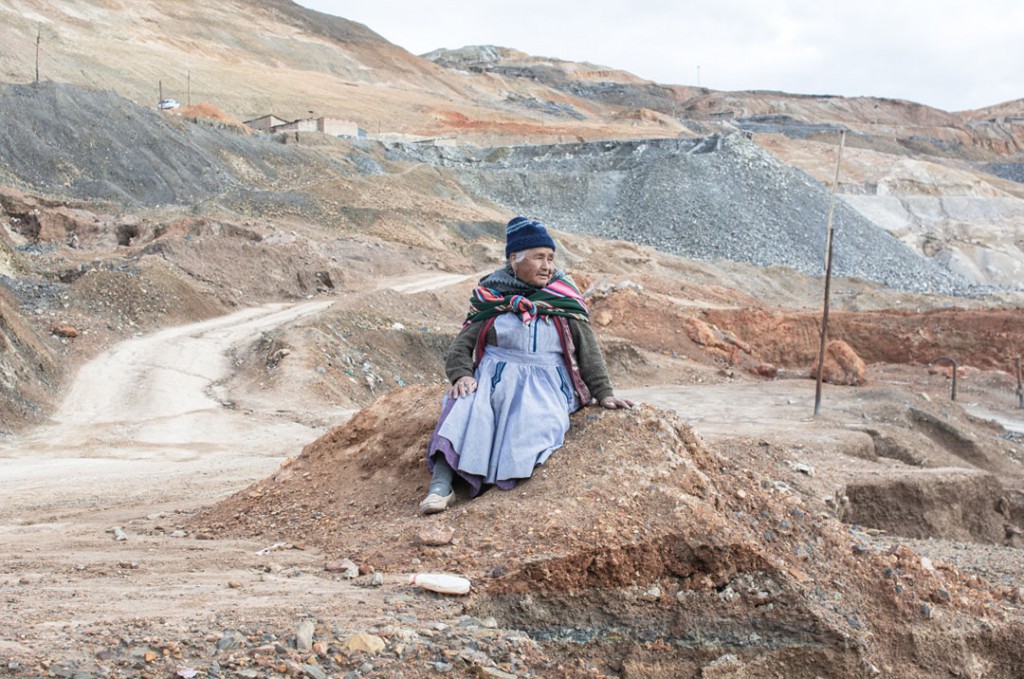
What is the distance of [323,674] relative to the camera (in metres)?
2.97

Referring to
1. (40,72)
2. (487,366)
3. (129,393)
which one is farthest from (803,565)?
(40,72)

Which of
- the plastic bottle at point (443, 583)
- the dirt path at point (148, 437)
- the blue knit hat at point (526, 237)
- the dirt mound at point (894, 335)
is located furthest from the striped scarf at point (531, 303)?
the dirt mound at point (894, 335)

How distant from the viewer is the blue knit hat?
4.81 meters

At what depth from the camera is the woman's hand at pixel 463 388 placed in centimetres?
467

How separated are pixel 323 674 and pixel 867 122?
97089 millimetres

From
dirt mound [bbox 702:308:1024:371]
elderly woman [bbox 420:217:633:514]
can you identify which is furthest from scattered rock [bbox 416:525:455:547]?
dirt mound [bbox 702:308:1024:371]

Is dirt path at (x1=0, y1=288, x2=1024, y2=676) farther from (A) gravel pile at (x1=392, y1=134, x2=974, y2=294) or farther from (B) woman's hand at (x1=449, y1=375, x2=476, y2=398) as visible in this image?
(A) gravel pile at (x1=392, y1=134, x2=974, y2=294)

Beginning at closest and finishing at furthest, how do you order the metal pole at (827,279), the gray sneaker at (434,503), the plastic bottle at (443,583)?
1. the plastic bottle at (443,583)
2. the gray sneaker at (434,503)
3. the metal pole at (827,279)

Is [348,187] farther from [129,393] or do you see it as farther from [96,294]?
[129,393]

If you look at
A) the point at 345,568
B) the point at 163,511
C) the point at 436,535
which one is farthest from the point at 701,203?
the point at 345,568

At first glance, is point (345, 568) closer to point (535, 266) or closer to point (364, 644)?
point (364, 644)

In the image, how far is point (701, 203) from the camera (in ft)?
129

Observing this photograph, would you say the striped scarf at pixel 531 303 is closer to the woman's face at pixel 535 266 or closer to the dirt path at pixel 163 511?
the woman's face at pixel 535 266

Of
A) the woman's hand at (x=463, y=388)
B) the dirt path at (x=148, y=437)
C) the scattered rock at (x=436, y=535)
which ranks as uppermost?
the woman's hand at (x=463, y=388)
